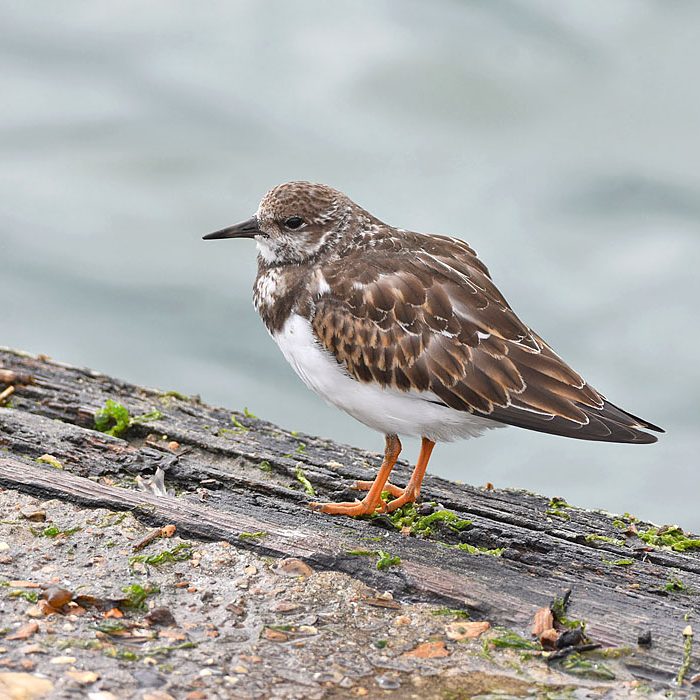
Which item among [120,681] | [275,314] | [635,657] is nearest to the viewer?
[120,681]

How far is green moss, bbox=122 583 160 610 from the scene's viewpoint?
411cm

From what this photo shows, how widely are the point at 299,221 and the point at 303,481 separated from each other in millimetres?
1401

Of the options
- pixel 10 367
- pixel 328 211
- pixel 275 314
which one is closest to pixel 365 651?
pixel 275 314

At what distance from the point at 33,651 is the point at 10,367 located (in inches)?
133

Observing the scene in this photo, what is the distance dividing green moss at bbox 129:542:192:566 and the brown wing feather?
123cm

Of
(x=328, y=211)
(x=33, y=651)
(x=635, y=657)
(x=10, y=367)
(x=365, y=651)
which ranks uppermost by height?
(x=328, y=211)

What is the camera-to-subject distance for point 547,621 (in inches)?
160

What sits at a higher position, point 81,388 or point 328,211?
point 328,211

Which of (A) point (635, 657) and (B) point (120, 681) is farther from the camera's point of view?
(A) point (635, 657)

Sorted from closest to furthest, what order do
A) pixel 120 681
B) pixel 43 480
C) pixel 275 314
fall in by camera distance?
pixel 120 681 < pixel 43 480 < pixel 275 314

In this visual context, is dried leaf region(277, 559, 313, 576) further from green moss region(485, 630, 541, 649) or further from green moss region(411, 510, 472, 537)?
green moss region(485, 630, 541, 649)

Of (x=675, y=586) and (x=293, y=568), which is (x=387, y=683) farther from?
(x=675, y=586)

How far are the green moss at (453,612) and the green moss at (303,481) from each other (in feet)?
4.68

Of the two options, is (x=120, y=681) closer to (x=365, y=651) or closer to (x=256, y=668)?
(x=256, y=668)
